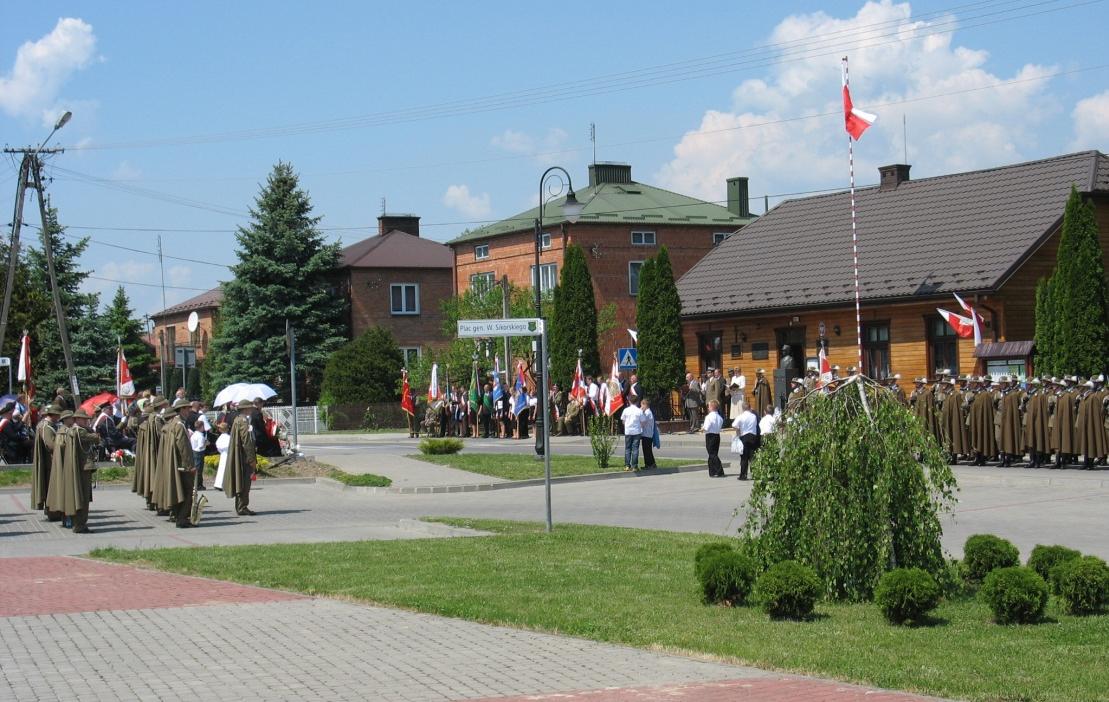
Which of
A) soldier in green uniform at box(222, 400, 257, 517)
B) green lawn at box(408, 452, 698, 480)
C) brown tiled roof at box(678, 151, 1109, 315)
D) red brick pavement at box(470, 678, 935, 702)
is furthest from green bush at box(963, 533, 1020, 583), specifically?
brown tiled roof at box(678, 151, 1109, 315)

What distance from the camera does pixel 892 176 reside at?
155 feet

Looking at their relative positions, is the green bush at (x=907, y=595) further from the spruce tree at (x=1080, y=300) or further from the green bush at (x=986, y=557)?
the spruce tree at (x=1080, y=300)

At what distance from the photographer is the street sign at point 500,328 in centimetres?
1642

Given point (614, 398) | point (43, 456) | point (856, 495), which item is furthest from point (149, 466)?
point (614, 398)

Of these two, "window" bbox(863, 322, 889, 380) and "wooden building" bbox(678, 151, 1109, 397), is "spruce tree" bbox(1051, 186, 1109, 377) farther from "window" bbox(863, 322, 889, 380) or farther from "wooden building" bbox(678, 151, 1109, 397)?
"window" bbox(863, 322, 889, 380)

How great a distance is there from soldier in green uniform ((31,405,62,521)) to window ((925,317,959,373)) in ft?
84.5

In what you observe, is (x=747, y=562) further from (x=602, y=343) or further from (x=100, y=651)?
(x=602, y=343)

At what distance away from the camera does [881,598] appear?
9898 millimetres

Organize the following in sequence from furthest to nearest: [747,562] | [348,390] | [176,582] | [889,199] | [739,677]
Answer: [348,390] < [889,199] < [176,582] < [747,562] < [739,677]

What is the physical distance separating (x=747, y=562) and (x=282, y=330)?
187 feet

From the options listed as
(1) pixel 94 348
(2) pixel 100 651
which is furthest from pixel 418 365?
(2) pixel 100 651

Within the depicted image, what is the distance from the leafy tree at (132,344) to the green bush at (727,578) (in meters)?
69.6

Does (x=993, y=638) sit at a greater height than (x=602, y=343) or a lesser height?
lesser

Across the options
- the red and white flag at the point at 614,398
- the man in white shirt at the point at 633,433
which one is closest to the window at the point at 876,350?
the red and white flag at the point at 614,398
